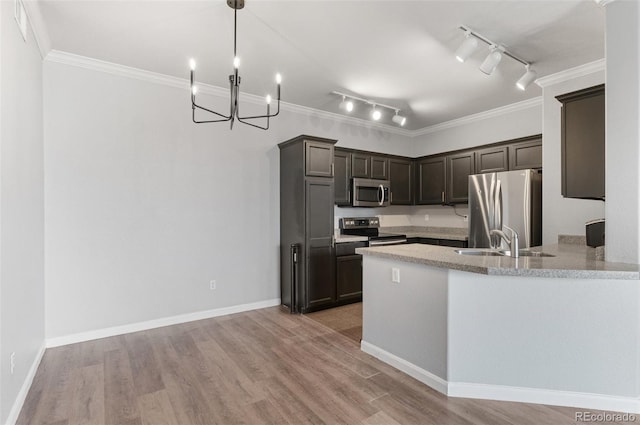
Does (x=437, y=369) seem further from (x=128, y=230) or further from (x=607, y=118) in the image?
(x=128, y=230)

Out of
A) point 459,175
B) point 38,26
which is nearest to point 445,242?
point 459,175

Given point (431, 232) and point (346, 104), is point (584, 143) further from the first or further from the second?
point (431, 232)

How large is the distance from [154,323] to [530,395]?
3.50 metres

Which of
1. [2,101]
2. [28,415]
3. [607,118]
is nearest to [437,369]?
[607,118]

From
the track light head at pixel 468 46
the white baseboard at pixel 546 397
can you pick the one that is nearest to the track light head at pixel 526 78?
the track light head at pixel 468 46

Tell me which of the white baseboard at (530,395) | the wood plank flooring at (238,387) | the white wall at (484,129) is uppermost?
the white wall at (484,129)

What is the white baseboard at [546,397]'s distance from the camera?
78.7 inches

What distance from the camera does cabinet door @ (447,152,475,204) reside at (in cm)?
504

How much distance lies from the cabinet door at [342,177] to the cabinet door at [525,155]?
2.22m

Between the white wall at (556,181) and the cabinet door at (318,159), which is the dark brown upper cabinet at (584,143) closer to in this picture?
the white wall at (556,181)

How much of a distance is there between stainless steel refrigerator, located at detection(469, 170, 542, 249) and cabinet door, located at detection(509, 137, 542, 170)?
0.77 ft

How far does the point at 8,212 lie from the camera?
203cm

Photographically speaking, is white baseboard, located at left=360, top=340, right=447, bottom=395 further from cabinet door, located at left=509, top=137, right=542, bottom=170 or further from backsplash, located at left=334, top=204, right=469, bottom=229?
cabinet door, located at left=509, top=137, right=542, bottom=170

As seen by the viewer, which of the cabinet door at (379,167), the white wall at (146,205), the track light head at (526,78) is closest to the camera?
the white wall at (146,205)
